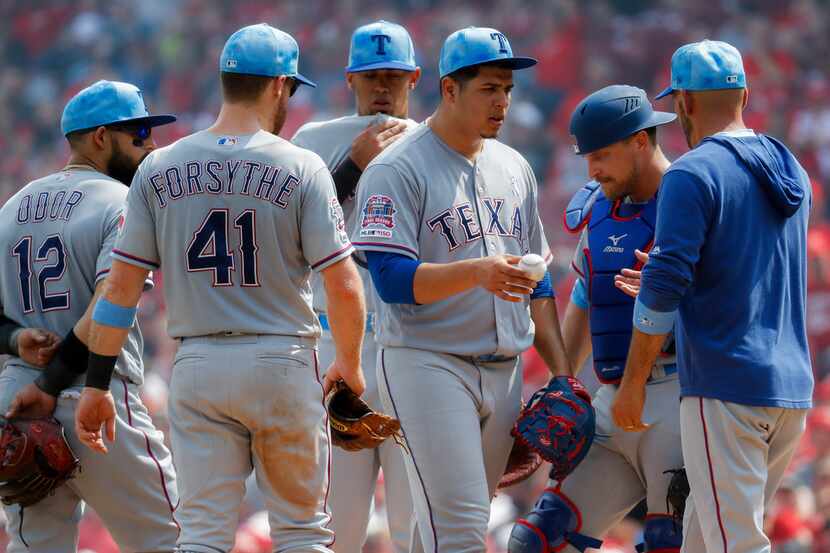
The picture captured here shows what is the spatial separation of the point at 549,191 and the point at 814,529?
5.27m

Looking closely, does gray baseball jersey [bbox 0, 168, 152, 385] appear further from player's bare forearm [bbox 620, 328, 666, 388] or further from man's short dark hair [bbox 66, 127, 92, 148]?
player's bare forearm [bbox 620, 328, 666, 388]

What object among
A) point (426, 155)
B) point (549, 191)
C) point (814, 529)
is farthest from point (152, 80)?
point (426, 155)

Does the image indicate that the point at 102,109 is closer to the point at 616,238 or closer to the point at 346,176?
the point at 346,176

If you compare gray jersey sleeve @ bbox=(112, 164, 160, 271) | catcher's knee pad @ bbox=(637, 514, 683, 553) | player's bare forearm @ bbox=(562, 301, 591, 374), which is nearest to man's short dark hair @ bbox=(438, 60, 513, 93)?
player's bare forearm @ bbox=(562, 301, 591, 374)

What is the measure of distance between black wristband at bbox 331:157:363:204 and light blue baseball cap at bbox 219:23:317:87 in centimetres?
92

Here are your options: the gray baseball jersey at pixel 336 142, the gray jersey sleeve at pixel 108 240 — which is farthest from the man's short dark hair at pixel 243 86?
the gray baseball jersey at pixel 336 142

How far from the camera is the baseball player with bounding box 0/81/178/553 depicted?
474 centimetres

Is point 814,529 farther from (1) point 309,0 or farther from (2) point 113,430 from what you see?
(1) point 309,0

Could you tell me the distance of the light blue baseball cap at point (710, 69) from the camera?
4359 millimetres

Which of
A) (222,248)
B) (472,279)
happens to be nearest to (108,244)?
(222,248)

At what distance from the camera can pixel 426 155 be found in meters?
4.69

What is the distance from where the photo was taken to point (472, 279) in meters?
4.31

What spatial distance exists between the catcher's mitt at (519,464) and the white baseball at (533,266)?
969 mm

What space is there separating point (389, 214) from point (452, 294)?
1.22ft
